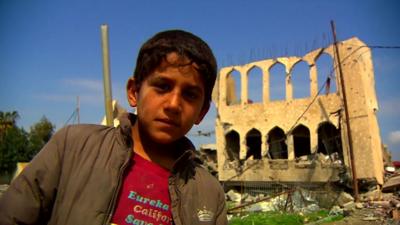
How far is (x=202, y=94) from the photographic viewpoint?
66.6 inches

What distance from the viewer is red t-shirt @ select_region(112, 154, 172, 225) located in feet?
4.70

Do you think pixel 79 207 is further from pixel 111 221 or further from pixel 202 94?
pixel 202 94

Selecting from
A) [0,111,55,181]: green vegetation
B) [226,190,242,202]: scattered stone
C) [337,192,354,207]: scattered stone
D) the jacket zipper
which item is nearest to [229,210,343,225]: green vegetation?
[337,192,354,207]: scattered stone

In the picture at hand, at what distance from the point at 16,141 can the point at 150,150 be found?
3638cm

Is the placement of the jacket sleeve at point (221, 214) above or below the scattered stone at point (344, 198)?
above

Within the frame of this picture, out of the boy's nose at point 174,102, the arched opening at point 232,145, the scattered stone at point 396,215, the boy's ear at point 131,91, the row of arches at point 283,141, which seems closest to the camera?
the boy's nose at point 174,102

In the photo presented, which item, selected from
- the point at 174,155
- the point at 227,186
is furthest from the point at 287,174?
the point at 174,155

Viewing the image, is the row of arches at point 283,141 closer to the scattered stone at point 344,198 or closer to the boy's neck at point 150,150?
the scattered stone at point 344,198

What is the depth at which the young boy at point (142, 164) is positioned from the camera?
1322 millimetres

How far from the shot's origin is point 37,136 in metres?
36.5

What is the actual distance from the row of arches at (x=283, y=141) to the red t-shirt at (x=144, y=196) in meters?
19.8

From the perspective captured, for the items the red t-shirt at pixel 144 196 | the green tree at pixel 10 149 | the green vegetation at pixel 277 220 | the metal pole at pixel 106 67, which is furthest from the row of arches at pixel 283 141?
the green tree at pixel 10 149

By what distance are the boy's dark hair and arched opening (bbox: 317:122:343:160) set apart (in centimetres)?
1949

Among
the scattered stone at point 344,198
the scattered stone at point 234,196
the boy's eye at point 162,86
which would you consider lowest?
the scattered stone at point 234,196
